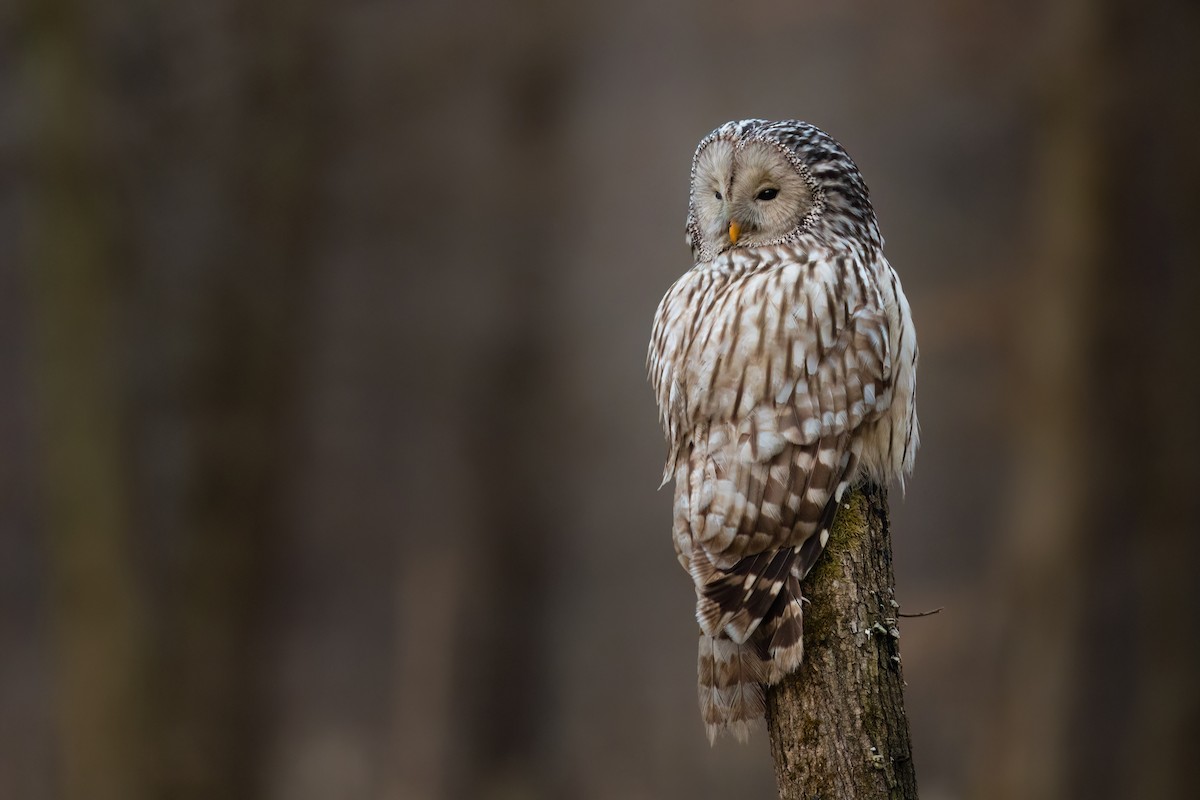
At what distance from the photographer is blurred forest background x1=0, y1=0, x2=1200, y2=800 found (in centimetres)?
648

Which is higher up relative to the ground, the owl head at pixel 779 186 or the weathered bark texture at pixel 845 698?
the owl head at pixel 779 186

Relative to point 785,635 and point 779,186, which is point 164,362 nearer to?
point 779,186

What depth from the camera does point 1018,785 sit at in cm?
639

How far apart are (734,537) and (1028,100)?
4.97 meters

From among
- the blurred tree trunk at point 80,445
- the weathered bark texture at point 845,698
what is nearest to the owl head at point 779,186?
the weathered bark texture at point 845,698

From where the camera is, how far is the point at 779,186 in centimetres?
304

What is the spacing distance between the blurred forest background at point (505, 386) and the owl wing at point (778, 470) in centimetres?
371

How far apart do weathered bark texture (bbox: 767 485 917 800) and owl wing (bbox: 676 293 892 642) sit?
10 centimetres

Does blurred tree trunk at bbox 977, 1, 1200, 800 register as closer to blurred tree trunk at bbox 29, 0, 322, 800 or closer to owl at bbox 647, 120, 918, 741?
owl at bbox 647, 120, 918, 741

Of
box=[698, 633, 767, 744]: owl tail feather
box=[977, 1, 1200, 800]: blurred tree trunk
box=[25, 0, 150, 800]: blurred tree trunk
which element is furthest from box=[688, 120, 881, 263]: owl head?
box=[25, 0, 150, 800]: blurred tree trunk

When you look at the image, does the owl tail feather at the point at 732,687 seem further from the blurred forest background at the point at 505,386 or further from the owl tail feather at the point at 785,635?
the blurred forest background at the point at 505,386

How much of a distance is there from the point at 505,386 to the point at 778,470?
16.0 feet

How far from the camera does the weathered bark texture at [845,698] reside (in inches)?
98.2

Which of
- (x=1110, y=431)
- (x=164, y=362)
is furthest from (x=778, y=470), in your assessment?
(x=164, y=362)
